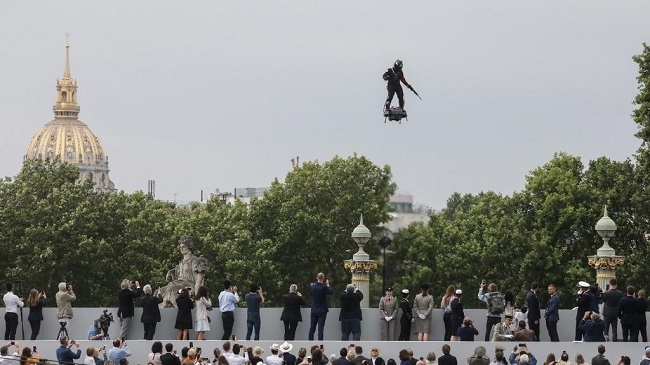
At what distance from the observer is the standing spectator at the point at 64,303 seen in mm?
55438

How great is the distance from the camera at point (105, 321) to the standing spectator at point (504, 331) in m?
9.14

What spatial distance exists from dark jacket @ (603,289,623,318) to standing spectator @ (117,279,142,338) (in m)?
10.8

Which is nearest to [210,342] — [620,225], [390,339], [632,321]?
[390,339]

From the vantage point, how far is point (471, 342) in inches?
2046

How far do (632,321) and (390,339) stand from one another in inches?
237

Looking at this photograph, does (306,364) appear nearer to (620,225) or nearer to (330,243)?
(620,225)

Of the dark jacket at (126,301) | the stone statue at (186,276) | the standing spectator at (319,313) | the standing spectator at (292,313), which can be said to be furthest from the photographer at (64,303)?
→ the standing spectator at (319,313)

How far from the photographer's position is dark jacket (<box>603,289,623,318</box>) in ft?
175

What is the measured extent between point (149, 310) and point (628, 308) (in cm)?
1107

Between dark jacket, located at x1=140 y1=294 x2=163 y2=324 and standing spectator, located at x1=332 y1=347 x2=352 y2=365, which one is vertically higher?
dark jacket, located at x1=140 y1=294 x2=163 y2=324

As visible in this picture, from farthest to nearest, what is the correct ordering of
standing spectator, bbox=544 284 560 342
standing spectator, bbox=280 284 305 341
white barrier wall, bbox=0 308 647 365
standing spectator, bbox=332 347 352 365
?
standing spectator, bbox=280 284 305 341
standing spectator, bbox=544 284 560 342
white barrier wall, bbox=0 308 647 365
standing spectator, bbox=332 347 352 365

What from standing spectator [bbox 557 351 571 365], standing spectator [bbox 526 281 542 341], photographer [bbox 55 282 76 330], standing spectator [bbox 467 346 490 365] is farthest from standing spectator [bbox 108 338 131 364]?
standing spectator [bbox 526 281 542 341]

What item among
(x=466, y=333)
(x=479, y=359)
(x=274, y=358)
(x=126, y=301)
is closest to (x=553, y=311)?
(x=466, y=333)

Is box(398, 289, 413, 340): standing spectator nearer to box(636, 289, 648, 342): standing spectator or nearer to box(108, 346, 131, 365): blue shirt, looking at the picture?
box(636, 289, 648, 342): standing spectator
